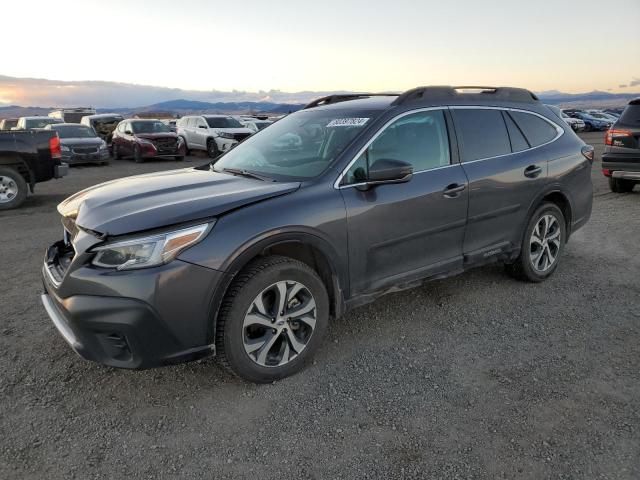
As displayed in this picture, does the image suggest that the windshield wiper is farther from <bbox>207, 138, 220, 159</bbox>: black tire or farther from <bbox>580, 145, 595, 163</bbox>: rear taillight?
<bbox>207, 138, 220, 159</bbox>: black tire

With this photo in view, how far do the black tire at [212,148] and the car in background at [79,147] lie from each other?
13.6 ft

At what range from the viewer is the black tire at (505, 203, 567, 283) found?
14.6 feet

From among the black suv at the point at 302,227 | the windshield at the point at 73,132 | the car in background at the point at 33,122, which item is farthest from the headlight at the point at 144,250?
the car in background at the point at 33,122

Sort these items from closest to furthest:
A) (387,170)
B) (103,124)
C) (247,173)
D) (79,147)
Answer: (387,170) → (247,173) → (79,147) → (103,124)

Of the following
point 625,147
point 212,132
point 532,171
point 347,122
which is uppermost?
point 347,122

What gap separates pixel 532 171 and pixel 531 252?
30.2 inches

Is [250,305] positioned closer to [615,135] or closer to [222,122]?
[615,135]

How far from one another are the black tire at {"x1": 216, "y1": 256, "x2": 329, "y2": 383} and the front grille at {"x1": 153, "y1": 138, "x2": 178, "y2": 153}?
16128 mm

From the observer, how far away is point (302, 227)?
2.97m

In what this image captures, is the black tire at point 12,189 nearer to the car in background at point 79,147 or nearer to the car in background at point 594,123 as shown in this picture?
the car in background at point 79,147

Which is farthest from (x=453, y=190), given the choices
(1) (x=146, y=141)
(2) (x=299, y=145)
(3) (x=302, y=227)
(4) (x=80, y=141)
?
(1) (x=146, y=141)

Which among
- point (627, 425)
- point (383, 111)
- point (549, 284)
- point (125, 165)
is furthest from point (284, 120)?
point (125, 165)

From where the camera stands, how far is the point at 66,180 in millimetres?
13234

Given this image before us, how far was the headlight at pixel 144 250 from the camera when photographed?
259cm
